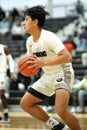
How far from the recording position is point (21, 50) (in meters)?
16.2

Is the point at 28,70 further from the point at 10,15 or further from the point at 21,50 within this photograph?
the point at 10,15

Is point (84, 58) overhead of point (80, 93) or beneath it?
overhead

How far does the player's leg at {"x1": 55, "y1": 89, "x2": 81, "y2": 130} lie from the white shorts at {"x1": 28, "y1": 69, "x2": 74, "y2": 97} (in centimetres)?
10

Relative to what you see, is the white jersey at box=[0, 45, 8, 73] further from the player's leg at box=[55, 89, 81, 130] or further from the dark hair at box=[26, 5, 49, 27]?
the player's leg at box=[55, 89, 81, 130]

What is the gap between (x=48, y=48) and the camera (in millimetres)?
5496

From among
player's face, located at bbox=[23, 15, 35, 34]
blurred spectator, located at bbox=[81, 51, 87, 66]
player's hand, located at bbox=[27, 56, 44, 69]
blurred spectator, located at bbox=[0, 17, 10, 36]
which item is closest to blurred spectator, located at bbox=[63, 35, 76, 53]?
blurred spectator, located at bbox=[81, 51, 87, 66]

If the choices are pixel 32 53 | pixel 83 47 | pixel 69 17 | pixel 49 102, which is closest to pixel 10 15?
pixel 69 17

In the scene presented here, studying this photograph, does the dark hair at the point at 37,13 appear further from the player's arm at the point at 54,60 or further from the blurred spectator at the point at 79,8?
the blurred spectator at the point at 79,8

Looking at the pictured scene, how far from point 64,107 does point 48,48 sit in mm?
819

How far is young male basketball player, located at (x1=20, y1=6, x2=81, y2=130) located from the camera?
539 centimetres

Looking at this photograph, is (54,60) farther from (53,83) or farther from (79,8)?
(79,8)

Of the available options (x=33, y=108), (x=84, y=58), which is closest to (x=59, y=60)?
(x=33, y=108)

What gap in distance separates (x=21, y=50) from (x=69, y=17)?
3.61 metres

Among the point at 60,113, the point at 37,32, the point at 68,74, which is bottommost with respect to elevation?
the point at 60,113
